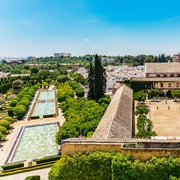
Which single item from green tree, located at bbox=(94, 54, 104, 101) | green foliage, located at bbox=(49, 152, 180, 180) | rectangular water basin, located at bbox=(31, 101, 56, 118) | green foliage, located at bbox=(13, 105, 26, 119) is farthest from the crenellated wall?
green tree, located at bbox=(94, 54, 104, 101)

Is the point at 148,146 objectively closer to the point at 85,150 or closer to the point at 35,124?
the point at 85,150

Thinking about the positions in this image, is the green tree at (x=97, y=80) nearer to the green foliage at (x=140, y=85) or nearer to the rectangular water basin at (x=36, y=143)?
the rectangular water basin at (x=36, y=143)

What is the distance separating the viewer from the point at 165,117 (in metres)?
39.0

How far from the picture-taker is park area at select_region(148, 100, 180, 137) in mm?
32312

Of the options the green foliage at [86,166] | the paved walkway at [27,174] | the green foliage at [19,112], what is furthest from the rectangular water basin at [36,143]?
the green foliage at [86,166]

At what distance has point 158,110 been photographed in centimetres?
4397

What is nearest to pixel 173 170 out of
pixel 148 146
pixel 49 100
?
pixel 148 146

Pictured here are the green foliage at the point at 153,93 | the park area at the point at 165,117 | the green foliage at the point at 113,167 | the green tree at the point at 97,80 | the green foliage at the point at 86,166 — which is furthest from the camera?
the green foliage at the point at 153,93

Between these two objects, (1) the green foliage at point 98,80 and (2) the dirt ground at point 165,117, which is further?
(1) the green foliage at point 98,80

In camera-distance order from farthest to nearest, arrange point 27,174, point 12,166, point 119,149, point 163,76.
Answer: point 163,76
point 12,166
point 27,174
point 119,149

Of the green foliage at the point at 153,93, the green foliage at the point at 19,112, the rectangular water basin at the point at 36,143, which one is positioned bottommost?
the rectangular water basin at the point at 36,143

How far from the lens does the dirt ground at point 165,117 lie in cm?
3236

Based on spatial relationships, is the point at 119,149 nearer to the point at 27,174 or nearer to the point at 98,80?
the point at 27,174

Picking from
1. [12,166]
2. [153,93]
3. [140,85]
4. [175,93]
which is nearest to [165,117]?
[153,93]
